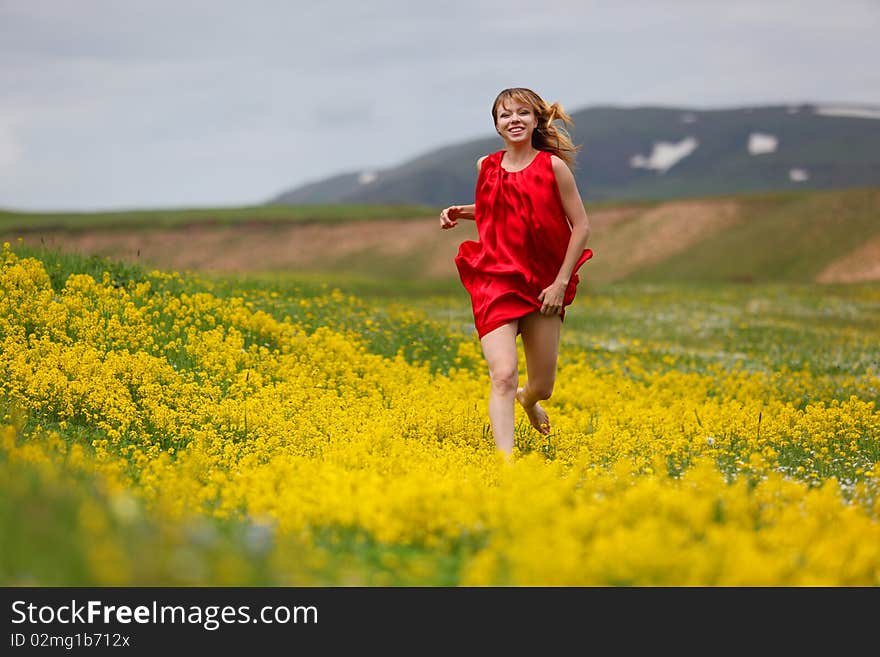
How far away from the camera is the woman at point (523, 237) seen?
861cm

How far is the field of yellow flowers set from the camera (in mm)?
4457

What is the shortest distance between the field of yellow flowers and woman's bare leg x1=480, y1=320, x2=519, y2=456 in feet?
1.15

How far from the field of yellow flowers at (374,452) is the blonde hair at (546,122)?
2674 millimetres

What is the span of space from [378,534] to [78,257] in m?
10.7

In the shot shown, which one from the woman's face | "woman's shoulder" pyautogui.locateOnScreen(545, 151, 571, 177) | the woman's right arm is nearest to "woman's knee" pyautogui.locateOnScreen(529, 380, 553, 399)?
the woman's right arm

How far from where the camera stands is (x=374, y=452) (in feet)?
27.8

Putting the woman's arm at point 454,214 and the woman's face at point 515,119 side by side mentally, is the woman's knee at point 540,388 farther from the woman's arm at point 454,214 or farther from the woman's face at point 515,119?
the woman's face at point 515,119

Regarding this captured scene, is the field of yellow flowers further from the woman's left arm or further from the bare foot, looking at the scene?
the woman's left arm

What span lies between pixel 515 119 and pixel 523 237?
100cm

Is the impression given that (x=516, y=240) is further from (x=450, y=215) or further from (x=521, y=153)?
(x=450, y=215)
